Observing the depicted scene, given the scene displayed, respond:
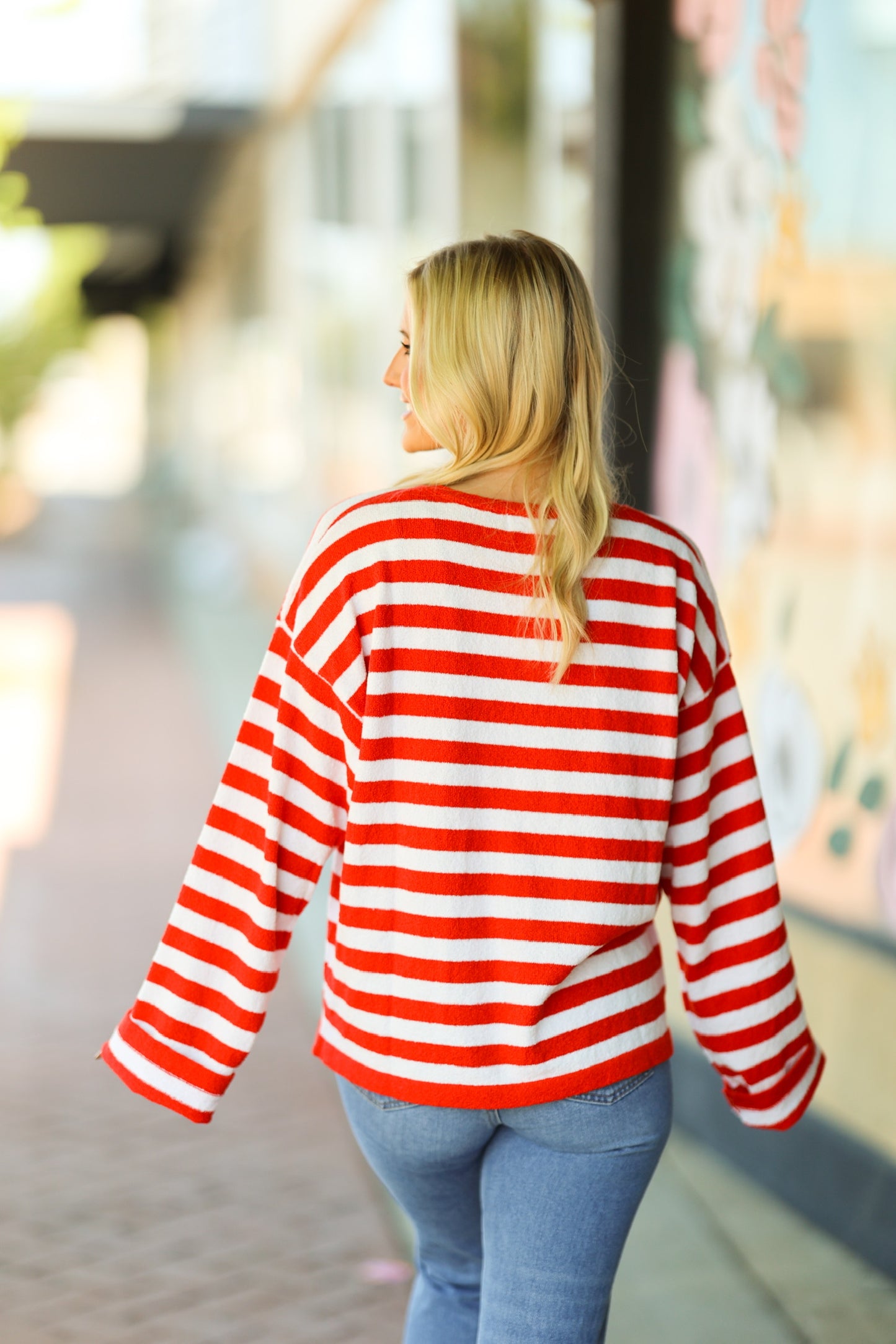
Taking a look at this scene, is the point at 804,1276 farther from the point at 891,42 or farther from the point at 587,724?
the point at 891,42

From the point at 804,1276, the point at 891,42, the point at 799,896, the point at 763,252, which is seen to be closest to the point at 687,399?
the point at 763,252

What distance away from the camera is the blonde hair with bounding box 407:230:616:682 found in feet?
5.27

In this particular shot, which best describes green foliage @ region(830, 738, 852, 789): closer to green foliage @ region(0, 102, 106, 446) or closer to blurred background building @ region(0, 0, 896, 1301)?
blurred background building @ region(0, 0, 896, 1301)

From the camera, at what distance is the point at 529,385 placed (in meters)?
1.62

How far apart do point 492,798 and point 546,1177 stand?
0.44 metres

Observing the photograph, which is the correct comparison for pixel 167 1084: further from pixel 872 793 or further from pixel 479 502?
pixel 872 793

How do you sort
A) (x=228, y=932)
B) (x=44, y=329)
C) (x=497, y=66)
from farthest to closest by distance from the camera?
(x=44, y=329)
(x=497, y=66)
(x=228, y=932)

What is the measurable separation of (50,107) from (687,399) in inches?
447

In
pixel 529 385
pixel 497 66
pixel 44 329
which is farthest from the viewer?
pixel 44 329

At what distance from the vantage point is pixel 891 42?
3045 millimetres

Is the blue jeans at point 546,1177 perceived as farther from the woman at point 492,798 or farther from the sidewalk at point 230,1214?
the sidewalk at point 230,1214

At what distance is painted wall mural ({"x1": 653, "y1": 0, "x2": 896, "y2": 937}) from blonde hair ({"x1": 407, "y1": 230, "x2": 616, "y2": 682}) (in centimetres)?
164

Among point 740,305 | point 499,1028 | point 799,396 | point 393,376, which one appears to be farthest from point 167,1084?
point 740,305

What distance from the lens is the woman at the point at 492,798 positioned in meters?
1.61
